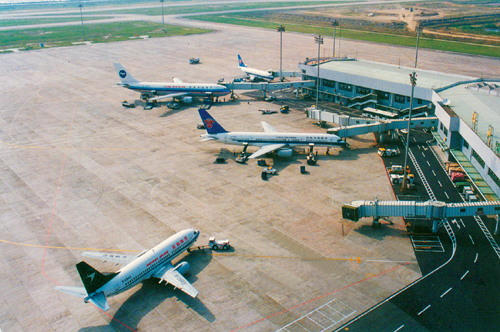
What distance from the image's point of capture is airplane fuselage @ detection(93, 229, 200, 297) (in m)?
50.2

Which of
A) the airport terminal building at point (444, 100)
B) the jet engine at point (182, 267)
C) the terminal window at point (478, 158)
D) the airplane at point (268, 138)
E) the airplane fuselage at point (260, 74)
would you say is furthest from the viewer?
the airplane fuselage at point (260, 74)

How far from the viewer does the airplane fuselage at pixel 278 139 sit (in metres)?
90.8

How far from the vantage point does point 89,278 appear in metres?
48.1

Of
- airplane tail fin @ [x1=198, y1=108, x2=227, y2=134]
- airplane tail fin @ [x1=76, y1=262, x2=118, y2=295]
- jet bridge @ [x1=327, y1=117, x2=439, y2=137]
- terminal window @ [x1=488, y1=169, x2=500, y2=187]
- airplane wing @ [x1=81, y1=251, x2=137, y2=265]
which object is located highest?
airplane tail fin @ [x1=198, y1=108, x2=227, y2=134]

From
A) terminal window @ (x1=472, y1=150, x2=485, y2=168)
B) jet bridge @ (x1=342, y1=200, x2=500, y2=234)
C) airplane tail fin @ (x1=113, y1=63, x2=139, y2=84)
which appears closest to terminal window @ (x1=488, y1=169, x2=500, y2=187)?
terminal window @ (x1=472, y1=150, x2=485, y2=168)

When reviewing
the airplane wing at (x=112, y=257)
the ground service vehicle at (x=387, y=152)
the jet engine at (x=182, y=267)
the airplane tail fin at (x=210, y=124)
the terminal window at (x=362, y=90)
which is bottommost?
the jet engine at (x=182, y=267)

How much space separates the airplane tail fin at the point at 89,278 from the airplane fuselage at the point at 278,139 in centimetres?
4736

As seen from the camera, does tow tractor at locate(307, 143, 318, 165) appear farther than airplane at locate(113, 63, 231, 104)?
No

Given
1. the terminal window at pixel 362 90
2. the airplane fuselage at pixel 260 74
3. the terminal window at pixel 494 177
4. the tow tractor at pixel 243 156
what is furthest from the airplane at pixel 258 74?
the terminal window at pixel 494 177

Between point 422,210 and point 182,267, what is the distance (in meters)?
35.1

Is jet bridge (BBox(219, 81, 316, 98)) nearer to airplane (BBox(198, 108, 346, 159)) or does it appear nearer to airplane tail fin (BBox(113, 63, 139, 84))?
airplane tail fin (BBox(113, 63, 139, 84))

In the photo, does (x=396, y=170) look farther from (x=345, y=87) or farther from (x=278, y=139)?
(x=345, y=87)

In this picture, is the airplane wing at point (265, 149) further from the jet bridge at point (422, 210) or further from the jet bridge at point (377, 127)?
the jet bridge at point (422, 210)

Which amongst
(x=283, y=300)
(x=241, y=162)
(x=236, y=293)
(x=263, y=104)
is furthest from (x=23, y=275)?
(x=263, y=104)
